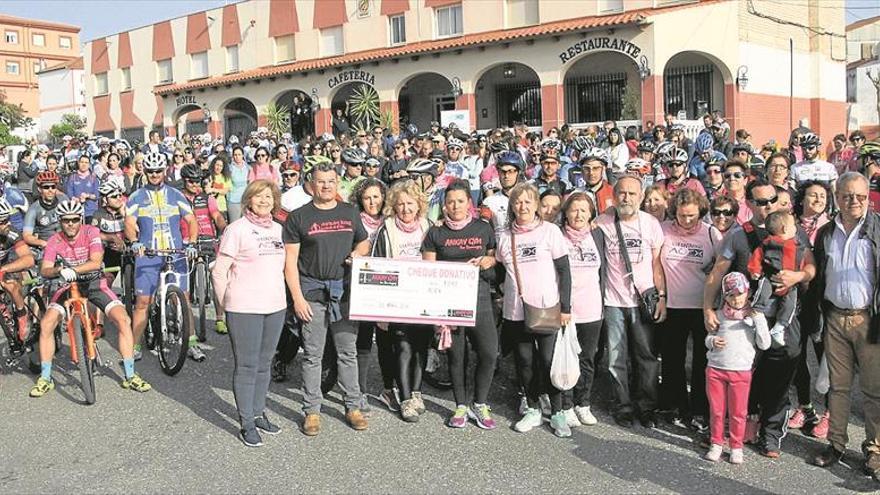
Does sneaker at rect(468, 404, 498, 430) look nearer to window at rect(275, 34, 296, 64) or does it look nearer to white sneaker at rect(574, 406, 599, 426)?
white sneaker at rect(574, 406, 599, 426)

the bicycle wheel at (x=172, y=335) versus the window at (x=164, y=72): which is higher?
the window at (x=164, y=72)

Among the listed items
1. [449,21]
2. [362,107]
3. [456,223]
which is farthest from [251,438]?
[449,21]

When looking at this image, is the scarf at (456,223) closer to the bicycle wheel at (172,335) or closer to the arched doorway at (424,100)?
the bicycle wheel at (172,335)

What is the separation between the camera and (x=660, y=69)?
909 inches

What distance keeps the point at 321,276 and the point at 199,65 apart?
119 ft

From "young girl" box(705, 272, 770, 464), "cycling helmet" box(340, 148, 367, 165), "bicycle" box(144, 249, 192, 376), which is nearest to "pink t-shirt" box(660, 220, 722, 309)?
"young girl" box(705, 272, 770, 464)

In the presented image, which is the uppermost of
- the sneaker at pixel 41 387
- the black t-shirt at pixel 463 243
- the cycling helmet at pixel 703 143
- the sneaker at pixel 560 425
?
the cycling helmet at pixel 703 143

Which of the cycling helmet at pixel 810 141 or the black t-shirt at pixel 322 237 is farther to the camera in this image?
the cycling helmet at pixel 810 141

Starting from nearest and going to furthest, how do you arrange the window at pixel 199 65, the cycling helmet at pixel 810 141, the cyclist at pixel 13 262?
the cyclist at pixel 13 262 < the cycling helmet at pixel 810 141 < the window at pixel 199 65

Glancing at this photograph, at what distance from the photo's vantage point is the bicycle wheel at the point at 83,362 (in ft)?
21.8

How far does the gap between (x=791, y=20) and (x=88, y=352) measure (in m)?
28.1

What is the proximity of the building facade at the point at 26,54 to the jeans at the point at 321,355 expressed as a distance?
291 feet

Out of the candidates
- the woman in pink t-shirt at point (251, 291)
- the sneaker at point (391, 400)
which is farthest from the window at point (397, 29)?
the woman in pink t-shirt at point (251, 291)

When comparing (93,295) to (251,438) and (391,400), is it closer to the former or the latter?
(251,438)
